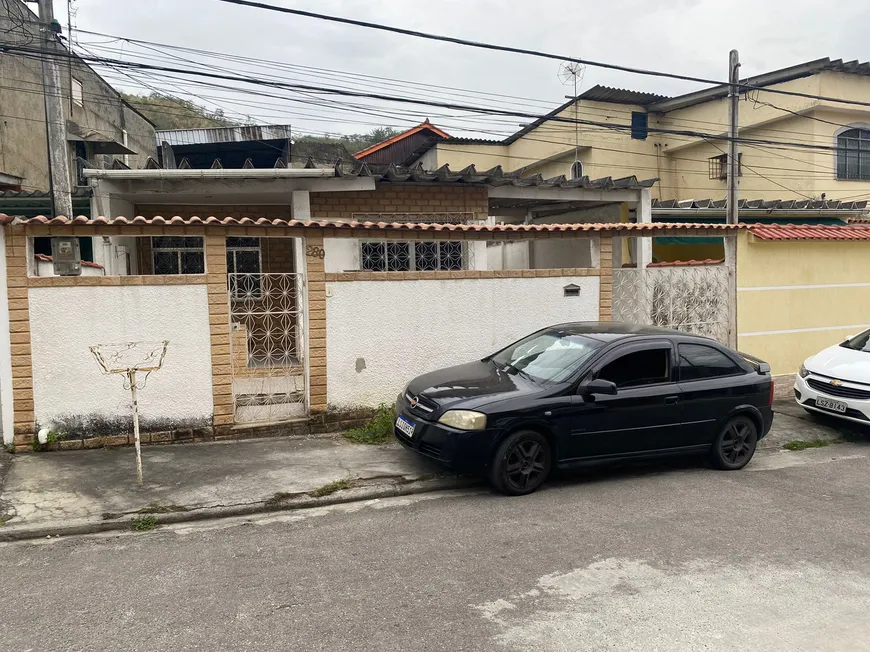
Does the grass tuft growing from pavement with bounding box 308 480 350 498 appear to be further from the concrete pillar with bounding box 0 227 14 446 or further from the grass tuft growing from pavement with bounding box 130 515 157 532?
the concrete pillar with bounding box 0 227 14 446

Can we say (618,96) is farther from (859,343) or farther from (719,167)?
(859,343)

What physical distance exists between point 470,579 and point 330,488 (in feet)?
6.70

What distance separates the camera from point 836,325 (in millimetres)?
10602

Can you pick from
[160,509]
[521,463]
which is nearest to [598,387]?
[521,463]

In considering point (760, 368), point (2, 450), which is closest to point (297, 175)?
point (2, 450)

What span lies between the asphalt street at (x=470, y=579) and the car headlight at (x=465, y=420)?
2.16 ft

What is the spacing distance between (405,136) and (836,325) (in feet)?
64.3

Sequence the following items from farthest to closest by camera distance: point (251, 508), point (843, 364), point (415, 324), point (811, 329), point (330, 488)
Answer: point (811, 329) → point (843, 364) → point (415, 324) → point (330, 488) → point (251, 508)

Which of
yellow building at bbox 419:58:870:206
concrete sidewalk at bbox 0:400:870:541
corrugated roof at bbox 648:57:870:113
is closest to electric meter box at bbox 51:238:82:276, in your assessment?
concrete sidewalk at bbox 0:400:870:541

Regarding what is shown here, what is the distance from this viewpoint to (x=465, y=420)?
5.57m

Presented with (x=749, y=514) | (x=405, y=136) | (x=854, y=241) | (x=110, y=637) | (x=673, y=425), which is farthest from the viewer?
(x=405, y=136)

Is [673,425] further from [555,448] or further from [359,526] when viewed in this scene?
[359,526]

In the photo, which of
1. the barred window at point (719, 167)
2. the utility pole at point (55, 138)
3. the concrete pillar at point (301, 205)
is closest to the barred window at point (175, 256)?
the utility pole at point (55, 138)

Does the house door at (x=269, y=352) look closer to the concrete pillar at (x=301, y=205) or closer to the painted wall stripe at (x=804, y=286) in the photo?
the concrete pillar at (x=301, y=205)
